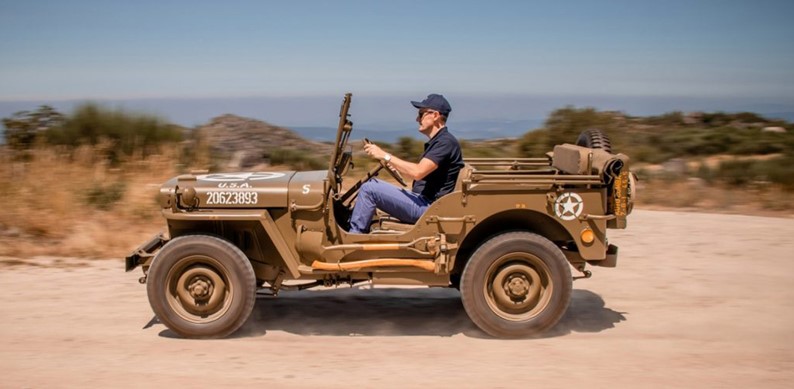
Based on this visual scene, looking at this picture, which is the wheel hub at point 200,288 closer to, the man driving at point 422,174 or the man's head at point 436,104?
the man driving at point 422,174

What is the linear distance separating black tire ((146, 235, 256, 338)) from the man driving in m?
0.94

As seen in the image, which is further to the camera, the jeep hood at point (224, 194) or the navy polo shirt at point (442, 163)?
the navy polo shirt at point (442, 163)

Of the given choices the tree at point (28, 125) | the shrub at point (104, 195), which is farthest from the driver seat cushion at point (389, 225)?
the tree at point (28, 125)

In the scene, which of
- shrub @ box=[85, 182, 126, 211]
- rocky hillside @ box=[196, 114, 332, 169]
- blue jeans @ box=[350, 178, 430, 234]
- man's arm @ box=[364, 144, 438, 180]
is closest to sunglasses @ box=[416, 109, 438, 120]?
man's arm @ box=[364, 144, 438, 180]

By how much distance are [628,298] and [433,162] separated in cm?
241

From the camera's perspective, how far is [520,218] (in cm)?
627

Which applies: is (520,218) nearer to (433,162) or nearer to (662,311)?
(433,162)

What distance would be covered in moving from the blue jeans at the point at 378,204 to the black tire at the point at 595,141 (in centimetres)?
158

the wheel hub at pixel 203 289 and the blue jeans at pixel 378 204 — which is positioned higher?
the blue jeans at pixel 378 204

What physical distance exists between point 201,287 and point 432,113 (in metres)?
2.20

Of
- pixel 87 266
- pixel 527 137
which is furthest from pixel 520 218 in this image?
pixel 527 137

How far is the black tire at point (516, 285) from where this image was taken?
19.6ft

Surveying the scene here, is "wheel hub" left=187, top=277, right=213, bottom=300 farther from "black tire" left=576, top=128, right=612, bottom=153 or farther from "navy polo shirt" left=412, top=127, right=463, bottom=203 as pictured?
"black tire" left=576, top=128, right=612, bottom=153

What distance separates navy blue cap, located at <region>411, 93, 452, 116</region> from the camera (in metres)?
6.38
